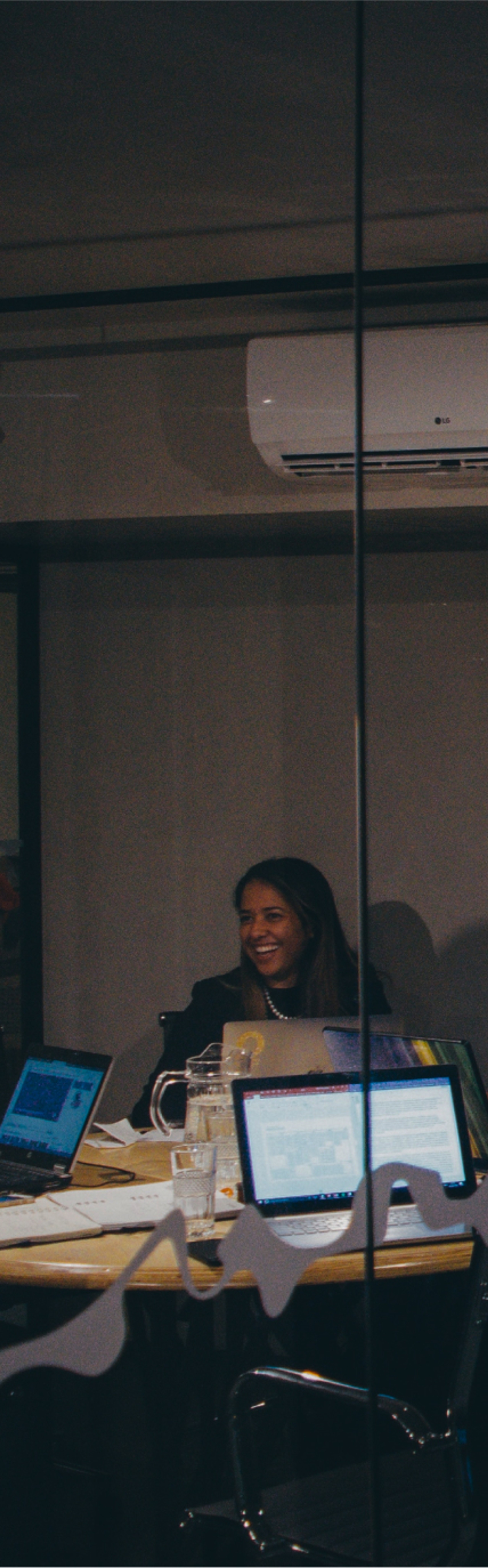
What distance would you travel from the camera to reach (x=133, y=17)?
1.90 meters

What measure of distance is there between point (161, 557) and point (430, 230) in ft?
3.31

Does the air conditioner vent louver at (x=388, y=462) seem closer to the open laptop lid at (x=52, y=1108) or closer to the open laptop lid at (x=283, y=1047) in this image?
the open laptop lid at (x=283, y=1047)

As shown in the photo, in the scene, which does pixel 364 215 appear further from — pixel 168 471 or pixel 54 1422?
pixel 54 1422

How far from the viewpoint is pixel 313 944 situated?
10.2ft

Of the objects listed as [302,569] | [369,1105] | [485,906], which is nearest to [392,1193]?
[369,1105]

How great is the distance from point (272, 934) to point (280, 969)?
10 cm

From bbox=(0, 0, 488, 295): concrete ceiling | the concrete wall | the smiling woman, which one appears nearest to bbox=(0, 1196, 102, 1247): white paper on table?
the smiling woman

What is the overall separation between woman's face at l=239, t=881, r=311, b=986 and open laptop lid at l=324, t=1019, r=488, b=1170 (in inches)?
30.4

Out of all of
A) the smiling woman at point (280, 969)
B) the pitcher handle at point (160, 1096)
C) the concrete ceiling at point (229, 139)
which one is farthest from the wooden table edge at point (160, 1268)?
the concrete ceiling at point (229, 139)

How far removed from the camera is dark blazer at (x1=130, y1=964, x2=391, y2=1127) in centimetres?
286

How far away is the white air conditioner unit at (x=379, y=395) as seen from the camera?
2.63m

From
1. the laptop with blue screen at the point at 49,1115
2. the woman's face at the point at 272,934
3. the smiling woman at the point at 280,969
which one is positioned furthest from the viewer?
the woman's face at the point at 272,934

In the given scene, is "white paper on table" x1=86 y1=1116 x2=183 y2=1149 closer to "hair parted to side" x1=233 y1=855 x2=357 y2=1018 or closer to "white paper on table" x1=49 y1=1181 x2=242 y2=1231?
"white paper on table" x1=49 y1=1181 x2=242 y2=1231

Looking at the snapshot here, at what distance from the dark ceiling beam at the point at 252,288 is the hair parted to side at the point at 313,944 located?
4.32ft
